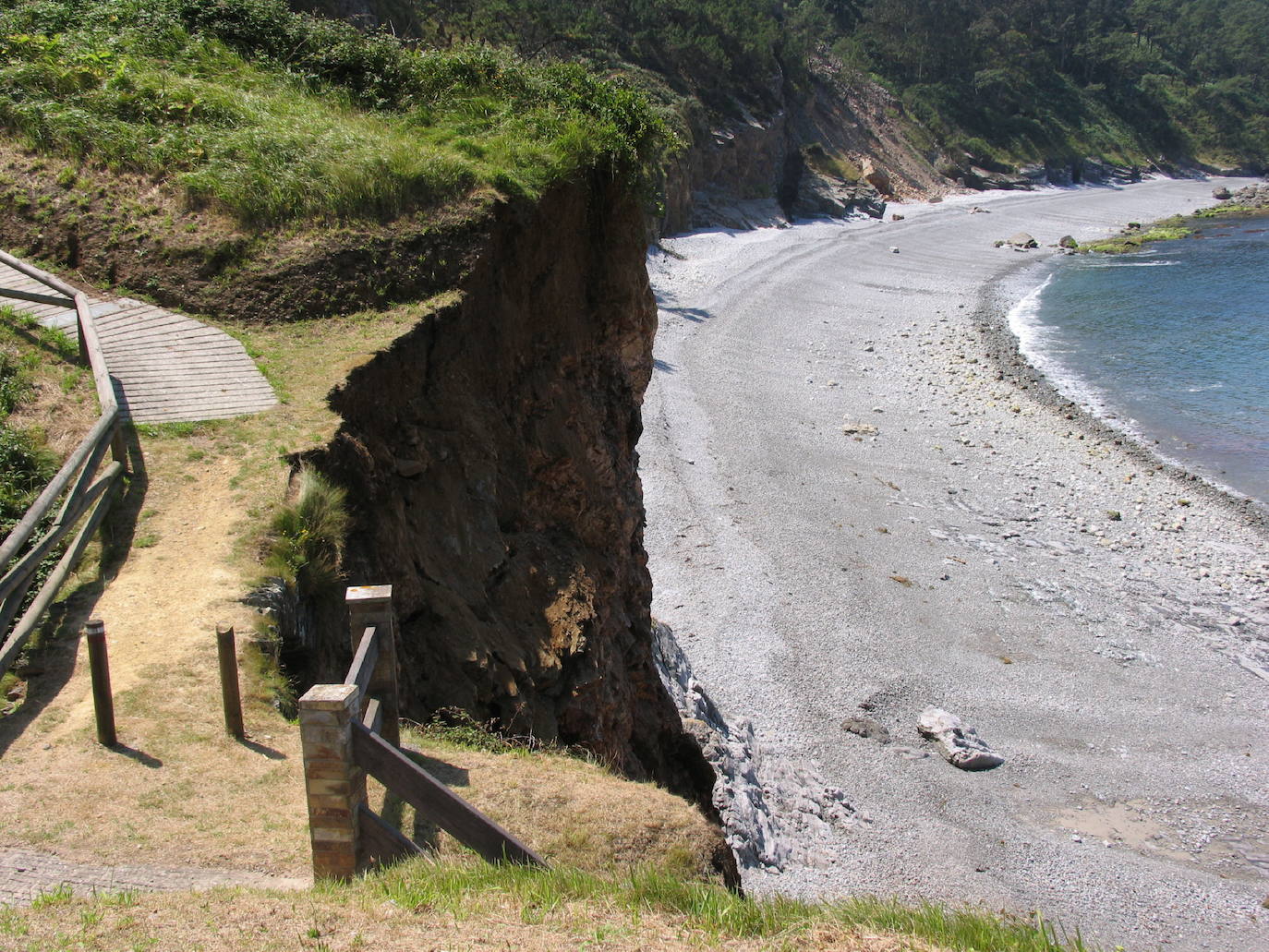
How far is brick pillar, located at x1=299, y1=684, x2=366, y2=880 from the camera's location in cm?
486

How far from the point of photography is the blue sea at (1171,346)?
28047mm

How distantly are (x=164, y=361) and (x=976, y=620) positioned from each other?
47.4 ft

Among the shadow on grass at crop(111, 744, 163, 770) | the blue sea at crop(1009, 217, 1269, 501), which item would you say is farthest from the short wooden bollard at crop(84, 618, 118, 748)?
the blue sea at crop(1009, 217, 1269, 501)

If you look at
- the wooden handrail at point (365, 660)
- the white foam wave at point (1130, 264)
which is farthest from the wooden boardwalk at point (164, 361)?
the white foam wave at point (1130, 264)

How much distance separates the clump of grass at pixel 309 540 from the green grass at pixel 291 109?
18.8 feet

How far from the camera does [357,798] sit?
5102 mm

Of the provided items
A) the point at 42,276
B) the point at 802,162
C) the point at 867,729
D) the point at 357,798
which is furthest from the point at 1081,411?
the point at 802,162

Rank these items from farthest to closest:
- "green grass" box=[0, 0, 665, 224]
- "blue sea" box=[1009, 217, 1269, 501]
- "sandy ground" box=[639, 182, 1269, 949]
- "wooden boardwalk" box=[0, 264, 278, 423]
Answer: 1. "blue sea" box=[1009, 217, 1269, 501]
2. "green grass" box=[0, 0, 665, 224]
3. "sandy ground" box=[639, 182, 1269, 949]
4. "wooden boardwalk" box=[0, 264, 278, 423]

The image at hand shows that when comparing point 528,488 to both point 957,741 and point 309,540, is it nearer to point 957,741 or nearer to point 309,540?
point 309,540

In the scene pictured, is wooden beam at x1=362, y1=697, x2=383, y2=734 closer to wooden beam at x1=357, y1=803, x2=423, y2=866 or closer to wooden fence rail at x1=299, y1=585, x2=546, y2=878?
wooden fence rail at x1=299, y1=585, x2=546, y2=878

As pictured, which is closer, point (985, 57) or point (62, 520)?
point (62, 520)

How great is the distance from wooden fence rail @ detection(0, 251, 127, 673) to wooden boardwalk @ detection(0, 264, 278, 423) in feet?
1.47

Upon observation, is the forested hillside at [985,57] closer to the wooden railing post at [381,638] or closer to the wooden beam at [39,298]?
the wooden beam at [39,298]

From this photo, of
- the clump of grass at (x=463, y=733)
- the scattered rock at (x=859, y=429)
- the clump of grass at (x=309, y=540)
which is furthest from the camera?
the scattered rock at (x=859, y=429)
